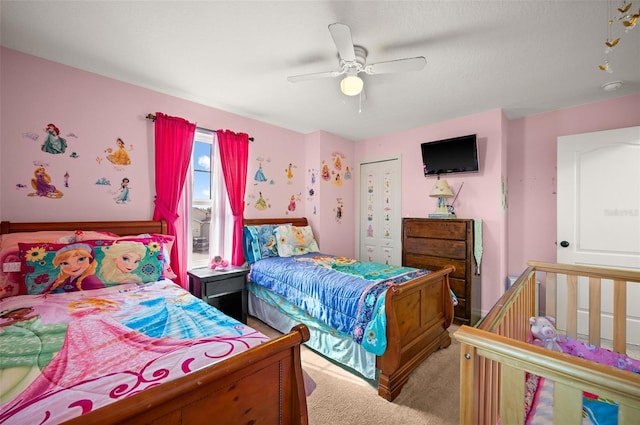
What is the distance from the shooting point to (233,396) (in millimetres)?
903

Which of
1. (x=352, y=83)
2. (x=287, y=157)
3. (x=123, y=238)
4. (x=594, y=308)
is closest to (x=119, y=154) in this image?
(x=123, y=238)

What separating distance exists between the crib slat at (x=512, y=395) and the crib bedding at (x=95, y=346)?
91 centimetres

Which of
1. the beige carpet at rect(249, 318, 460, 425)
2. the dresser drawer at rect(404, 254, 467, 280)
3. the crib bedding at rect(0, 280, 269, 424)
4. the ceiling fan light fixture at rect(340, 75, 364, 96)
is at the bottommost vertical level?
the beige carpet at rect(249, 318, 460, 425)

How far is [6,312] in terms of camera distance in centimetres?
143

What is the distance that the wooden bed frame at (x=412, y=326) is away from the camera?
1846 millimetres

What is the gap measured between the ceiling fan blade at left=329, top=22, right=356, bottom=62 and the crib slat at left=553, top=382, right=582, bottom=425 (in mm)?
1771

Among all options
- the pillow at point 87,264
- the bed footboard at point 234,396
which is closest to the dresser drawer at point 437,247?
the bed footboard at point 234,396

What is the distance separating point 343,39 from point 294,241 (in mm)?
2378

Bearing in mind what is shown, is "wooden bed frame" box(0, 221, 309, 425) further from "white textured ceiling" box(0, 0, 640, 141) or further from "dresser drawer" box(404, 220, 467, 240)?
"dresser drawer" box(404, 220, 467, 240)

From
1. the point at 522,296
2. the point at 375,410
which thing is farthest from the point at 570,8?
the point at 375,410

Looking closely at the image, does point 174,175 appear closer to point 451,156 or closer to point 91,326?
point 91,326

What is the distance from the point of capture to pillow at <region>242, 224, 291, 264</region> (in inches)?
126

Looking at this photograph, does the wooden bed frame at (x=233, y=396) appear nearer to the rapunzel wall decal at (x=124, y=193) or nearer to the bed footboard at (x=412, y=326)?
the bed footboard at (x=412, y=326)

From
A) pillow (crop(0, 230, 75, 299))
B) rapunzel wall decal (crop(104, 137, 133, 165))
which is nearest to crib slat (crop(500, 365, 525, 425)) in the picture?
pillow (crop(0, 230, 75, 299))
